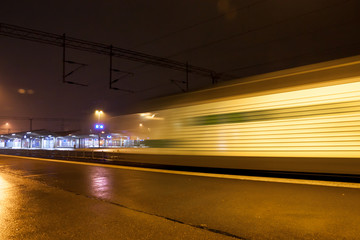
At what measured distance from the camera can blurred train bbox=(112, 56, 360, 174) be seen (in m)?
6.63

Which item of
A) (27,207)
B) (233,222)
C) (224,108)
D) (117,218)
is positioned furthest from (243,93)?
(27,207)

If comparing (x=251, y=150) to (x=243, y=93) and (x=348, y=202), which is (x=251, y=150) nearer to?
(x=243, y=93)

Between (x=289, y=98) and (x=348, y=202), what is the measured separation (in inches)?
125

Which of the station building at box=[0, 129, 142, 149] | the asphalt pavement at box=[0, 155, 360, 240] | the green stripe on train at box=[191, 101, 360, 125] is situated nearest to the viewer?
the asphalt pavement at box=[0, 155, 360, 240]

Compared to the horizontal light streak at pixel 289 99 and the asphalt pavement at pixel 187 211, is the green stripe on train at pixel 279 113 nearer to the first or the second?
the horizontal light streak at pixel 289 99

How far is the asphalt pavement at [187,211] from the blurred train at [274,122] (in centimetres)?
76

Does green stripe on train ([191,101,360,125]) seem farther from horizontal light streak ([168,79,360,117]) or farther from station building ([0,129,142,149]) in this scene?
station building ([0,129,142,149])

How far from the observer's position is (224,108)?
908cm

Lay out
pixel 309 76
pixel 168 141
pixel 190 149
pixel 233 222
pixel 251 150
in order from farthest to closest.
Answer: pixel 168 141, pixel 190 149, pixel 251 150, pixel 309 76, pixel 233 222

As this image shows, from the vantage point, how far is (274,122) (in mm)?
7832

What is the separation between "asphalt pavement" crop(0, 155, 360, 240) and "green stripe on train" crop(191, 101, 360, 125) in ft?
6.16

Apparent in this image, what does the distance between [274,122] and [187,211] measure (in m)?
4.02

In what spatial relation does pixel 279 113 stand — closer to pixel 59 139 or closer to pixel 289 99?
pixel 289 99

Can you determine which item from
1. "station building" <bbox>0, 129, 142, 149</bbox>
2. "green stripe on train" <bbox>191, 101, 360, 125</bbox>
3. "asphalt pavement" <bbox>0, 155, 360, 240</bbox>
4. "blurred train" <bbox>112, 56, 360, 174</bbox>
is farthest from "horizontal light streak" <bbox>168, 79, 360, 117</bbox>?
"station building" <bbox>0, 129, 142, 149</bbox>
